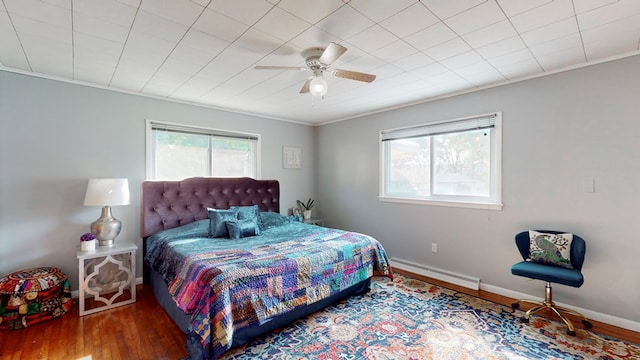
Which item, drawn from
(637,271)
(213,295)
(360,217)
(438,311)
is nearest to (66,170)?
(213,295)

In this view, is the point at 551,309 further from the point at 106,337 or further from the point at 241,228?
the point at 106,337

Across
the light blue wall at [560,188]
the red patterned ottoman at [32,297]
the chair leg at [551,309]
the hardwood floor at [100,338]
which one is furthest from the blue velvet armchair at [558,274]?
the red patterned ottoman at [32,297]

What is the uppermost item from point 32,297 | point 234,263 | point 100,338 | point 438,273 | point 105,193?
point 105,193

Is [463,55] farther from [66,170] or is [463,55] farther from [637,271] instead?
[66,170]

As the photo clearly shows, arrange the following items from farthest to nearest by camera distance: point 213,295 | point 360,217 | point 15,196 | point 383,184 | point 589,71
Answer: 1. point 360,217
2. point 383,184
3. point 15,196
4. point 589,71
5. point 213,295

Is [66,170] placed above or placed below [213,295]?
above

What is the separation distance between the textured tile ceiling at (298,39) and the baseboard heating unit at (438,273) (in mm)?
2348

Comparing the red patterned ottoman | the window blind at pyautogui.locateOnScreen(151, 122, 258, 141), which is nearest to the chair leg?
the window blind at pyautogui.locateOnScreen(151, 122, 258, 141)

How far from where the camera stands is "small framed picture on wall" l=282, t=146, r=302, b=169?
5066 millimetres

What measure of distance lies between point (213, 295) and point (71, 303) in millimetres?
2116

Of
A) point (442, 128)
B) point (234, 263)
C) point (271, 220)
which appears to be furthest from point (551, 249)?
point (271, 220)

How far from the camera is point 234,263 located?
2320mm

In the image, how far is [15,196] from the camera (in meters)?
2.84

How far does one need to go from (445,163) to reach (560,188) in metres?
1.26
